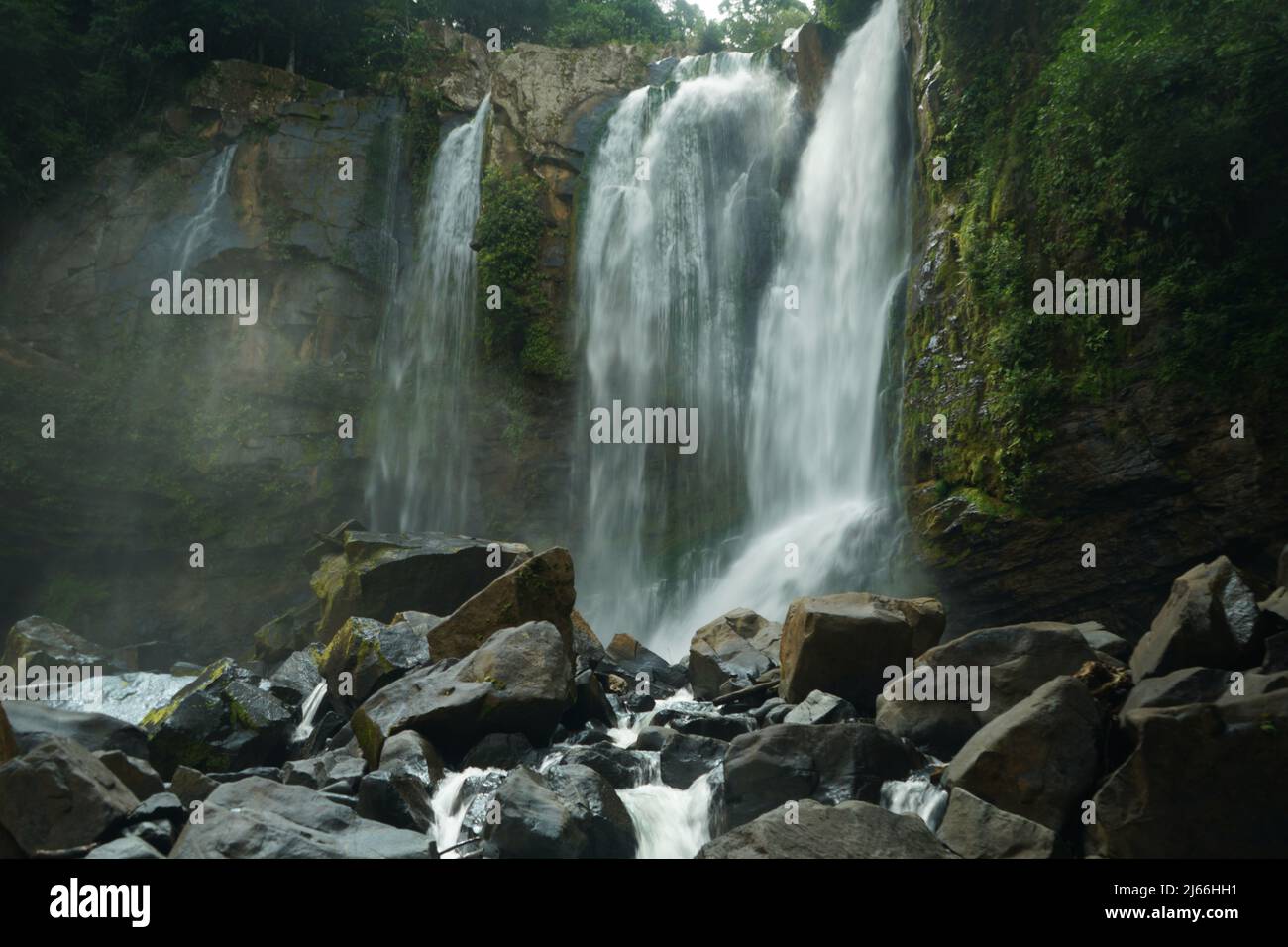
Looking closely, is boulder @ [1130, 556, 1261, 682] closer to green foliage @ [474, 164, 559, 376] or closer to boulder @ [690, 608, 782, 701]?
boulder @ [690, 608, 782, 701]

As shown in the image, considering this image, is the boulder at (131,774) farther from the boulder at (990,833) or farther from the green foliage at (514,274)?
the green foliage at (514,274)

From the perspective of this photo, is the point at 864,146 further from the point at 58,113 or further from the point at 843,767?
the point at 58,113

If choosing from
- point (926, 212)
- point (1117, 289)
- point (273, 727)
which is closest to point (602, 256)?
point (926, 212)

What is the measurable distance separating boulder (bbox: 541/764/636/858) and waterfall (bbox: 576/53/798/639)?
11.9 meters

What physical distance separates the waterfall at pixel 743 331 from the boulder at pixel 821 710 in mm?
5321

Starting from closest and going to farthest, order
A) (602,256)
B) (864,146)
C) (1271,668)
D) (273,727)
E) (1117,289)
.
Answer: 1. (1271,668)
2. (273,727)
3. (1117,289)
4. (864,146)
5. (602,256)

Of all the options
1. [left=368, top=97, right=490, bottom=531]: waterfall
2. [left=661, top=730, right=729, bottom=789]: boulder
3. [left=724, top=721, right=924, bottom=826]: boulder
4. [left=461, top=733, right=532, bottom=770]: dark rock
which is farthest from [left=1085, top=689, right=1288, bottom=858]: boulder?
[left=368, top=97, right=490, bottom=531]: waterfall

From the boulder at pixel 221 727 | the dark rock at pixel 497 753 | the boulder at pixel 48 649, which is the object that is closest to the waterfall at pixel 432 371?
the boulder at pixel 48 649

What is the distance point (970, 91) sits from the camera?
13.5 metres

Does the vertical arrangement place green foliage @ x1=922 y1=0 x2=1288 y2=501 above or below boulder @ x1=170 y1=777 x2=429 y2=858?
above

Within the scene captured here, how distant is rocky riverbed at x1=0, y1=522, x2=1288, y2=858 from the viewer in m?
5.36

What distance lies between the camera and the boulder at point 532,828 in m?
5.74

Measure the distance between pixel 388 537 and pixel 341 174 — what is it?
12.8 m

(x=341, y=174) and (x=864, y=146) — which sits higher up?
(x=341, y=174)
